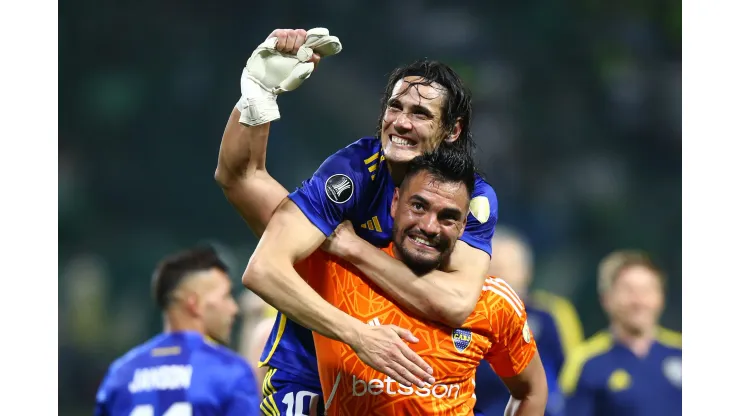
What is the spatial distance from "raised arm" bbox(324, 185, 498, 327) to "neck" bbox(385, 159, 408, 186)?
28 cm

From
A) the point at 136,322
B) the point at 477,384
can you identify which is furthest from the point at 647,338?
the point at 136,322

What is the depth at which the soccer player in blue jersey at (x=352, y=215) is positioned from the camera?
3.01 m

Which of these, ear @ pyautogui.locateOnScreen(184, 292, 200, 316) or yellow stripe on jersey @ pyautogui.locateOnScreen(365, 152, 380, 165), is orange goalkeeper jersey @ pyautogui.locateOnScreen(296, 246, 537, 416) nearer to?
yellow stripe on jersey @ pyautogui.locateOnScreen(365, 152, 380, 165)

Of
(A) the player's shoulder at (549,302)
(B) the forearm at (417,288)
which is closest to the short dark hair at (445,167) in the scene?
(B) the forearm at (417,288)

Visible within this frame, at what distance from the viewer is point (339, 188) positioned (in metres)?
3.24

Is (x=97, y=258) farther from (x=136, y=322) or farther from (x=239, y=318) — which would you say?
(x=239, y=318)

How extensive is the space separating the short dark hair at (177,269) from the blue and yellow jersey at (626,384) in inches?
93.4

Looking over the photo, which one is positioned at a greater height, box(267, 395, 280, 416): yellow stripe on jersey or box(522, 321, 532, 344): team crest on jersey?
box(522, 321, 532, 344): team crest on jersey

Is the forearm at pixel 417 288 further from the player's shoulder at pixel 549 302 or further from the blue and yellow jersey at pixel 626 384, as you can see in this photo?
the player's shoulder at pixel 549 302

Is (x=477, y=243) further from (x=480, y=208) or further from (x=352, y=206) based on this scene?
(x=352, y=206)

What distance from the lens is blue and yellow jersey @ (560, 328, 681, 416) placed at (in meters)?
5.57

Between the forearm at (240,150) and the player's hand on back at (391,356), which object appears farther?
the forearm at (240,150)

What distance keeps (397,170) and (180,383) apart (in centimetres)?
187

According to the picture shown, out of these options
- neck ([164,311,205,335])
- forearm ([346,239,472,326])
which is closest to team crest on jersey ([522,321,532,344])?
forearm ([346,239,472,326])
